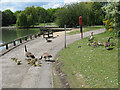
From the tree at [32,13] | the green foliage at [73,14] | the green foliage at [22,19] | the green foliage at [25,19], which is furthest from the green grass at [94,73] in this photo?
the tree at [32,13]

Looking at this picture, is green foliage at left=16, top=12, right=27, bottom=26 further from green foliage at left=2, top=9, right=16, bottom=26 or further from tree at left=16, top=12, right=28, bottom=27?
green foliage at left=2, top=9, right=16, bottom=26

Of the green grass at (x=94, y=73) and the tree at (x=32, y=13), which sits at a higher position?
the tree at (x=32, y=13)

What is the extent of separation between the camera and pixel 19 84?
31.6 ft

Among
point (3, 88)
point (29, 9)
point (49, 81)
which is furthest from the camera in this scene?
point (29, 9)

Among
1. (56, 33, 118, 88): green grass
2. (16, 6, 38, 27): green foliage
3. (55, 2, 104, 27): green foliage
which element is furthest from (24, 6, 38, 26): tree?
(56, 33, 118, 88): green grass

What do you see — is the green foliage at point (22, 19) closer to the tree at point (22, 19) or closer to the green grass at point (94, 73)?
the tree at point (22, 19)

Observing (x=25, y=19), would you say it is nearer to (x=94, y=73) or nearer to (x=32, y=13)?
(x=32, y=13)

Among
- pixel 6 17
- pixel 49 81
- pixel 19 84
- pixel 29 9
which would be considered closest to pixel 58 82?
pixel 49 81

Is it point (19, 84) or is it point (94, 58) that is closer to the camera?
point (19, 84)

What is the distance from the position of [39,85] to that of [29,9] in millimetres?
102997

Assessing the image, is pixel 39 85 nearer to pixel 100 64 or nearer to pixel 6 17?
pixel 100 64

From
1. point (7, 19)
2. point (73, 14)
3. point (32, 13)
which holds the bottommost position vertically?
point (73, 14)

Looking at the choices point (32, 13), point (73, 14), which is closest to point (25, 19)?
point (32, 13)

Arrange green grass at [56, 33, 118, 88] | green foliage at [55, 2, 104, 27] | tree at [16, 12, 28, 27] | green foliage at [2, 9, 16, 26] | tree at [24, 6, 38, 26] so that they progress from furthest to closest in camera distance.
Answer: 1. green foliage at [2, 9, 16, 26]
2. tree at [24, 6, 38, 26]
3. tree at [16, 12, 28, 27]
4. green foliage at [55, 2, 104, 27]
5. green grass at [56, 33, 118, 88]
